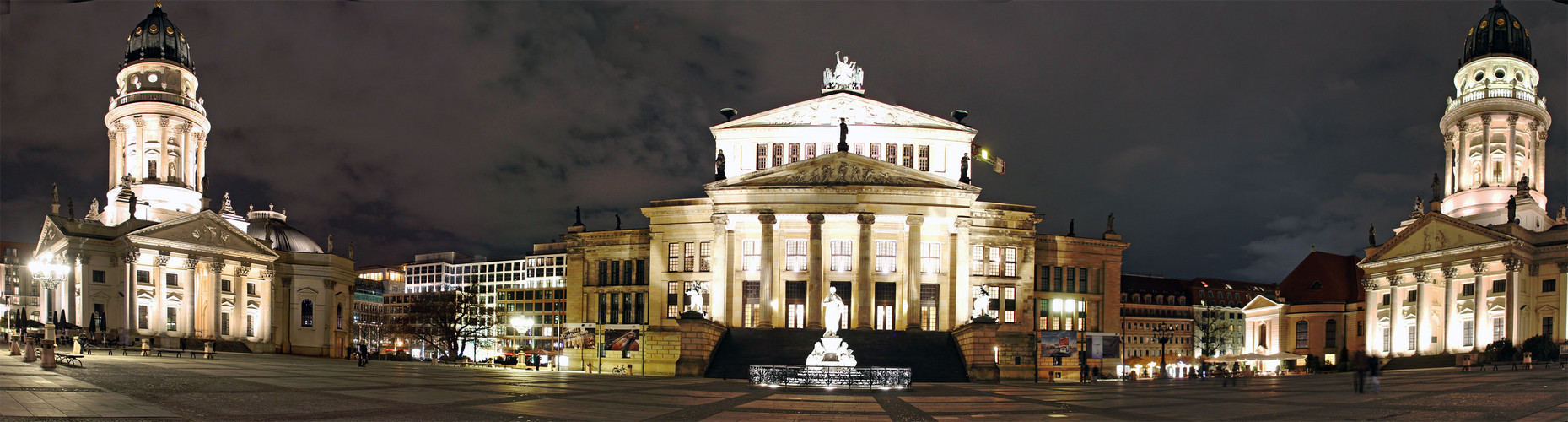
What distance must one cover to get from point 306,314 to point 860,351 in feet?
170

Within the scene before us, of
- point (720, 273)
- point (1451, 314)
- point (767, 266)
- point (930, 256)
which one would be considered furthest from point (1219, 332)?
point (767, 266)

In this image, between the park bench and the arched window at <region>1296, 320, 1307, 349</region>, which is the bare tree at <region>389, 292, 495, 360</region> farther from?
the arched window at <region>1296, 320, 1307, 349</region>

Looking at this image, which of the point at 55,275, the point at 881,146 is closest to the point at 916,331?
the point at 881,146

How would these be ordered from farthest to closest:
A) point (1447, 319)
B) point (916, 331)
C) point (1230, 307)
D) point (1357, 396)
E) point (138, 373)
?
1. point (1230, 307)
2. point (1447, 319)
3. point (916, 331)
4. point (138, 373)
5. point (1357, 396)

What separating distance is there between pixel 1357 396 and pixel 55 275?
65.3 meters

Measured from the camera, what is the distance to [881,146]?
7512 centimetres

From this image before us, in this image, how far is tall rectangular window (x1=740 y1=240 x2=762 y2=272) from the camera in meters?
71.8

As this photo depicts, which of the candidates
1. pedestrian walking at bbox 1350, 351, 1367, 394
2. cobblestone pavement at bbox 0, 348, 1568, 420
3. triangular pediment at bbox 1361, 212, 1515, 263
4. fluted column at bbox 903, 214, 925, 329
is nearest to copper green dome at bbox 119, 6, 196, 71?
cobblestone pavement at bbox 0, 348, 1568, 420

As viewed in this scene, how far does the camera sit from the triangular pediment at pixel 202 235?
76.2 metres

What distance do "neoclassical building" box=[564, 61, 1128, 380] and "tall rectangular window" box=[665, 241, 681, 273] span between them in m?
0.13

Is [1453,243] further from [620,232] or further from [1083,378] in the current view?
[620,232]

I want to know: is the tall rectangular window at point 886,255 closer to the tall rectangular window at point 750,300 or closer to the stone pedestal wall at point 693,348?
the tall rectangular window at point 750,300

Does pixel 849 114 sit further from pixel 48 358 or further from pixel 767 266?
pixel 48 358

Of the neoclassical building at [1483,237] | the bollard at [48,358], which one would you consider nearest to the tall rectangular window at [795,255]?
the neoclassical building at [1483,237]
